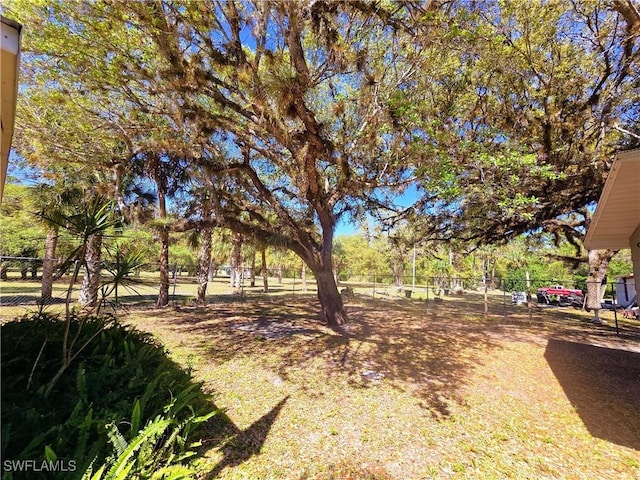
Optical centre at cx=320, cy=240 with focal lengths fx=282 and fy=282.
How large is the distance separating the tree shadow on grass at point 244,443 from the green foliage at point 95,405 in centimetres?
38

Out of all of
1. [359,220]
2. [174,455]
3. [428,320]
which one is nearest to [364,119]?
[359,220]

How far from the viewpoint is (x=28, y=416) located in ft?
7.89

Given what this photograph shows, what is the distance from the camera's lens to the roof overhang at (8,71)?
165cm

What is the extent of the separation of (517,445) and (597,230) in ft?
15.7

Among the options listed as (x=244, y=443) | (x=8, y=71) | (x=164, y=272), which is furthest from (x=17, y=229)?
(x=244, y=443)

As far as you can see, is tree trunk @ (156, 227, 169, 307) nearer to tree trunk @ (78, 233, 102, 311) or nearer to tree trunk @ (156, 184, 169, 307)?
tree trunk @ (156, 184, 169, 307)

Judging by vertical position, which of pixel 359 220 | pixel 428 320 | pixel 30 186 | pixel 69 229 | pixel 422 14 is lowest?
pixel 428 320

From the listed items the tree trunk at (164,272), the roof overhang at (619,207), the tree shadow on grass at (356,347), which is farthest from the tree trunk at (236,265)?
the roof overhang at (619,207)

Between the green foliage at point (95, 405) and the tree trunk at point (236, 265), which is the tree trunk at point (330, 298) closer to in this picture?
the green foliage at point (95, 405)

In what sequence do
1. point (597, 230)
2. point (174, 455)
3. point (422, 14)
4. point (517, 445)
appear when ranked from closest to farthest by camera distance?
point (174, 455) < point (517, 445) < point (422, 14) < point (597, 230)

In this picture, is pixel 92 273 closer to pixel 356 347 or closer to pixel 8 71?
pixel 8 71

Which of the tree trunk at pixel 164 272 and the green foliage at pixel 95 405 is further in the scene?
the tree trunk at pixel 164 272

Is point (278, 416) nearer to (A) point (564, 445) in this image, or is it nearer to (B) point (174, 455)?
(B) point (174, 455)

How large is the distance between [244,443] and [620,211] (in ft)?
22.1
